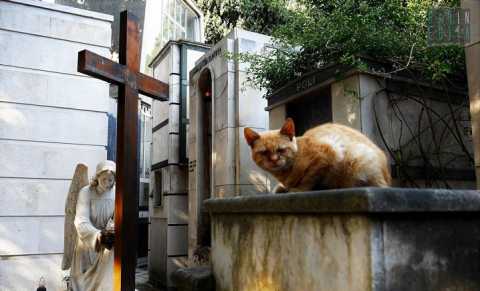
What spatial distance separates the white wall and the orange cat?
6.41 metres

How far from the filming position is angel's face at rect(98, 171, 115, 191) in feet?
17.8

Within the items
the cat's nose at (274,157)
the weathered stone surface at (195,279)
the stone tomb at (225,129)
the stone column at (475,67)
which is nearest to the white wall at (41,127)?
the stone tomb at (225,129)

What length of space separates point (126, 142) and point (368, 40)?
134 inches

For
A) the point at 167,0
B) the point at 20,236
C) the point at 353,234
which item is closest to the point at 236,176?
the point at 20,236

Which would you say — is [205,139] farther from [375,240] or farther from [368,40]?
[375,240]

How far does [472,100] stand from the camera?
3.69 metres

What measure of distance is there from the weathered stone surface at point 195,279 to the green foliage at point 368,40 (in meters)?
3.13

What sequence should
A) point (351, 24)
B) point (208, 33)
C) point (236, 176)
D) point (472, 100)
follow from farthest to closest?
1. point (208, 33)
2. point (236, 176)
3. point (351, 24)
4. point (472, 100)

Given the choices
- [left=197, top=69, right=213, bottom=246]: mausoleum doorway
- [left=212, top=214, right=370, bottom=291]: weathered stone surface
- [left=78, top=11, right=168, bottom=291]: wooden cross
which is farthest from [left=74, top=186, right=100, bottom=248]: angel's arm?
[left=197, top=69, right=213, bottom=246]: mausoleum doorway

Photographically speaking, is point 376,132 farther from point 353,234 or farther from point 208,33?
point 208,33

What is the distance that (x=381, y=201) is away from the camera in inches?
74.7

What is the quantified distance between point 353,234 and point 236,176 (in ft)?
21.7

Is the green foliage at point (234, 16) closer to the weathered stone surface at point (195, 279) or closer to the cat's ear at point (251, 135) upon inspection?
the cat's ear at point (251, 135)

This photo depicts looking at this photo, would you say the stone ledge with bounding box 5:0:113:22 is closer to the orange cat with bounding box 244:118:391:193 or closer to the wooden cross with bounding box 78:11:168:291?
the wooden cross with bounding box 78:11:168:291
